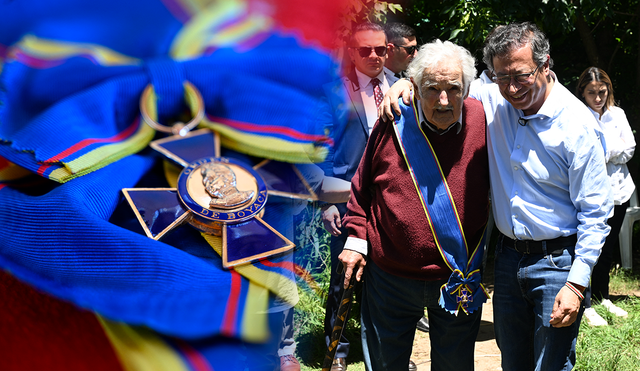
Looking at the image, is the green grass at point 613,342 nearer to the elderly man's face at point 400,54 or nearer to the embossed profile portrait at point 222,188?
the elderly man's face at point 400,54

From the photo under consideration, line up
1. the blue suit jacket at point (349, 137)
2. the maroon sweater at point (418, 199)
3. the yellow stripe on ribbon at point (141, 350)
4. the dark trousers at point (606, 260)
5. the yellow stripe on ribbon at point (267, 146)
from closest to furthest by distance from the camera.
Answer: the yellow stripe on ribbon at point (141, 350) → the yellow stripe on ribbon at point (267, 146) → the maroon sweater at point (418, 199) → the blue suit jacket at point (349, 137) → the dark trousers at point (606, 260)

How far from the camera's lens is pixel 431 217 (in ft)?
4.58

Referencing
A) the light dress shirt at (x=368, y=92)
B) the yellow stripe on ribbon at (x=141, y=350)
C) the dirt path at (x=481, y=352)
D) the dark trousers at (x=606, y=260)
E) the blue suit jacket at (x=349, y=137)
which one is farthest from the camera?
the dark trousers at (x=606, y=260)

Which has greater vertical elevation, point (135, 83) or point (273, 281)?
point (135, 83)

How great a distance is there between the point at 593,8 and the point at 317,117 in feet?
8.01

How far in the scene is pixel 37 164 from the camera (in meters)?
0.95

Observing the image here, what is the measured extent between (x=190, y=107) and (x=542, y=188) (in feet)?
2.80

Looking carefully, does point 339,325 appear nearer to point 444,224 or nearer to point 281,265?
point 444,224

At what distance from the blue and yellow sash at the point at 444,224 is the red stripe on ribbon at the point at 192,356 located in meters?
0.75

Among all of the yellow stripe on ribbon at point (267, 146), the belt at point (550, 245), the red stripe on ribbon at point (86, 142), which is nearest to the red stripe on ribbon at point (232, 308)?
the yellow stripe on ribbon at point (267, 146)

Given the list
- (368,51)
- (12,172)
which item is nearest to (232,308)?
(12,172)

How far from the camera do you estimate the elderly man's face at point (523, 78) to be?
127 centimetres

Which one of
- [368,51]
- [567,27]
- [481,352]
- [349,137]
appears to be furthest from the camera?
[567,27]

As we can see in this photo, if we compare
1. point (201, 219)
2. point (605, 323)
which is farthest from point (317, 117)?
point (605, 323)
